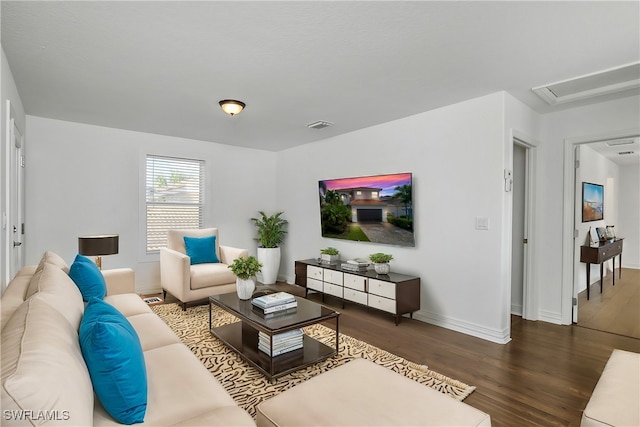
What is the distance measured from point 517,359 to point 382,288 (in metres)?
1.39

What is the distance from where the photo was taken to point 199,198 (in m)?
5.38

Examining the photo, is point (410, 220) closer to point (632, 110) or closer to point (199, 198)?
point (632, 110)

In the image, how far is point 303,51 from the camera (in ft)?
7.70

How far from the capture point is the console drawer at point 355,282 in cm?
391

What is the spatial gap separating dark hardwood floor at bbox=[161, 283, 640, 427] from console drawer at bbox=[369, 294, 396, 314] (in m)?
0.16

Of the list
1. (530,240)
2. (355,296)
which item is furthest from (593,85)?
(355,296)

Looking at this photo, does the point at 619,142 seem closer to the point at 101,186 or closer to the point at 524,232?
the point at 524,232

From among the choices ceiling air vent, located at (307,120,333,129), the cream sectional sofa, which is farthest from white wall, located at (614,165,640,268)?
the cream sectional sofa

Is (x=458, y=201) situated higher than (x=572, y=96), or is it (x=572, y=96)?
(x=572, y=96)

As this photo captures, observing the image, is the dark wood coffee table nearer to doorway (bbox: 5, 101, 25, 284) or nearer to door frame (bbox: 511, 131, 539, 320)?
doorway (bbox: 5, 101, 25, 284)

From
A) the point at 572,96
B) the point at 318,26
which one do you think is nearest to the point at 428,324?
the point at 572,96

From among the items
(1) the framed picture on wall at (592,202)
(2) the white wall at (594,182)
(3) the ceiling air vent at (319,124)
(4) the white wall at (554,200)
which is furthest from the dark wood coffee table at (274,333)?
(1) the framed picture on wall at (592,202)

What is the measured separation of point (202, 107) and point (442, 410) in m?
3.48

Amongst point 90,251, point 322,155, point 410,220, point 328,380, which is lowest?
point 328,380
